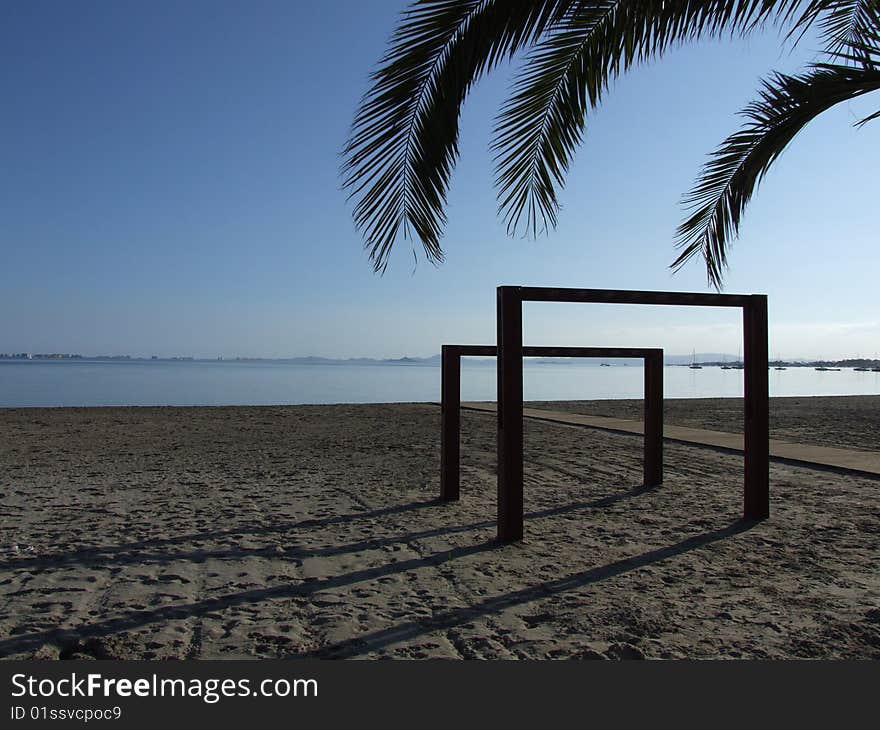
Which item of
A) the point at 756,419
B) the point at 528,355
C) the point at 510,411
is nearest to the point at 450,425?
the point at 528,355

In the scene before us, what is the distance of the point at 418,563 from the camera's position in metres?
4.11

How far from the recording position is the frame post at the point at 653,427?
671 cm

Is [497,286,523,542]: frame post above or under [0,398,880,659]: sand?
above

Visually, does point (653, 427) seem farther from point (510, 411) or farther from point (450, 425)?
point (510, 411)

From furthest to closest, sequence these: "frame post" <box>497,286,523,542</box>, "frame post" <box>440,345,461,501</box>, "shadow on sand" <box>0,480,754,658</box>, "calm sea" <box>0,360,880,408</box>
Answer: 1. "calm sea" <box>0,360,880,408</box>
2. "frame post" <box>440,345,461,501</box>
3. "frame post" <box>497,286,523,542</box>
4. "shadow on sand" <box>0,480,754,658</box>

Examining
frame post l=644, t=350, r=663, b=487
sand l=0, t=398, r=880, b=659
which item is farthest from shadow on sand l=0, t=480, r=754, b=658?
frame post l=644, t=350, r=663, b=487

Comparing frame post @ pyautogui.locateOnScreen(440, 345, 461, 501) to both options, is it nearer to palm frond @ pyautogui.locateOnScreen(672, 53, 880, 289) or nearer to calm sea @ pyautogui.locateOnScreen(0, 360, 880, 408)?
palm frond @ pyautogui.locateOnScreen(672, 53, 880, 289)

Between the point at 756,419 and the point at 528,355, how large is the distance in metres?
2.13

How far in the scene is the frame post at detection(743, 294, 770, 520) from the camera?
17.1ft

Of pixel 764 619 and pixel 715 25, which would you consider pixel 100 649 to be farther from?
pixel 715 25

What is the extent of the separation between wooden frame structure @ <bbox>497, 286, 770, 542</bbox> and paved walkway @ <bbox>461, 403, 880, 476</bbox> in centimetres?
301

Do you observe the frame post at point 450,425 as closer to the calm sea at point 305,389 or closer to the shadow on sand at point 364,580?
the shadow on sand at point 364,580

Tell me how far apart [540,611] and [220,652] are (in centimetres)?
148

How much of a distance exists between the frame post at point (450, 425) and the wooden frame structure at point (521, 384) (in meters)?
1.42
